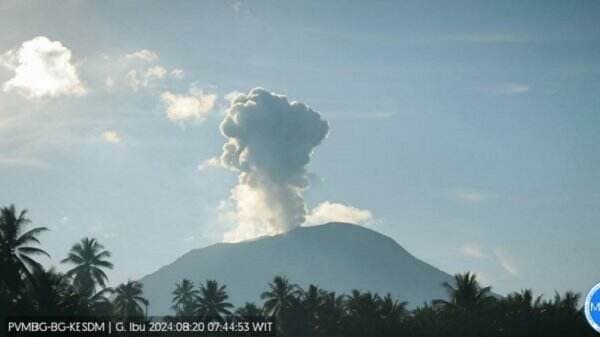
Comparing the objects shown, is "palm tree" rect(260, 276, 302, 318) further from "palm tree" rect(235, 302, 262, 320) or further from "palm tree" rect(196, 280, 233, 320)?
"palm tree" rect(196, 280, 233, 320)

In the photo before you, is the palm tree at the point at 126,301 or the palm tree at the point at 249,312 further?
the palm tree at the point at 126,301

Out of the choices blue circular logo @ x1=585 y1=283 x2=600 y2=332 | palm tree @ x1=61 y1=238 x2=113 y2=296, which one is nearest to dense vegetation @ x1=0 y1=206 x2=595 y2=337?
palm tree @ x1=61 y1=238 x2=113 y2=296

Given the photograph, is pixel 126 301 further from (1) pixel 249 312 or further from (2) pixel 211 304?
(1) pixel 249 312

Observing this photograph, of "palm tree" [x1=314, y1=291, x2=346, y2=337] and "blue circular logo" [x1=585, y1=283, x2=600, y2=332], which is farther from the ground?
"palm tree" [x1=314, y1=291, x2=346, y2=337]

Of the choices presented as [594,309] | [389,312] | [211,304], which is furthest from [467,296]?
[594,309]

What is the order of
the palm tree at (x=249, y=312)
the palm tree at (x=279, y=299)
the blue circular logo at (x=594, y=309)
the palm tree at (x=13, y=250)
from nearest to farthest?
the blue circular logo at (x=594, y=309) → the palm tree at (x=13, y=250) → the palm tree at (x=249, y=312) → the palm tree at (x=279, y=299)

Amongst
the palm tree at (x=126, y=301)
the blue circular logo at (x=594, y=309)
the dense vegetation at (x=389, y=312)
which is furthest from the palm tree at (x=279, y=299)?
the blue circular logo at (x=594, y=309)

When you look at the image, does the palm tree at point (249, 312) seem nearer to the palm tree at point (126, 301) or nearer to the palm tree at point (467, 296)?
the palm tree at point (126, 301)

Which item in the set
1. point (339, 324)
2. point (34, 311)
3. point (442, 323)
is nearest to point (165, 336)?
point (339, 324)

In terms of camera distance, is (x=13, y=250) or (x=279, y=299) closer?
(x=13, y=250)

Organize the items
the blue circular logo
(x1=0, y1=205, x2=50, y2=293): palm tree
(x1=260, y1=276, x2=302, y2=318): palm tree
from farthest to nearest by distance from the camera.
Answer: (x1=260, y1=276, x2=302, y2=318): palm tree < (x1=0, y1=205, x2=50, y2=293): palm tree < the blue circular logo

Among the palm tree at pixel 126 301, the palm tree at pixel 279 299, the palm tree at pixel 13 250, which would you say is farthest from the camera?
the palm tree at pixel 126 301

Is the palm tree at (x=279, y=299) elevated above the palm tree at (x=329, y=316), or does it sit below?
above

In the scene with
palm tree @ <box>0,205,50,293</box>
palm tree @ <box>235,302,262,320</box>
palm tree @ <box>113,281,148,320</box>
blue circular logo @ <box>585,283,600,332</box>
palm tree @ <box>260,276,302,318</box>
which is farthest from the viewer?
palm tree @ <box>113,281,148,320</box>
